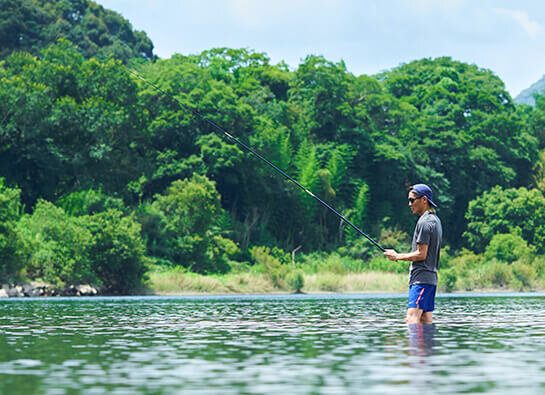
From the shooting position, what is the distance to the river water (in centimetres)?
720

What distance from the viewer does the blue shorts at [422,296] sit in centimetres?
1140

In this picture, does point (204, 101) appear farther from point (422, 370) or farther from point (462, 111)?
point (422, 370)

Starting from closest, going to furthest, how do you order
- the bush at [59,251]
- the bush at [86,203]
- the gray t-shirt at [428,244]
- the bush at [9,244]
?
the gray t-shirt at [428,244] < the bush at [9,244] < the bush at [59,251] < the bush at [86,203]

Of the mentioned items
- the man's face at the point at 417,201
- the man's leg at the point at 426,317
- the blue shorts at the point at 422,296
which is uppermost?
the man's face at the point at 417,201

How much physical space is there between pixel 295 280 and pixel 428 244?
107 feet

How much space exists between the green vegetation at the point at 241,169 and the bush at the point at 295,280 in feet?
0.41

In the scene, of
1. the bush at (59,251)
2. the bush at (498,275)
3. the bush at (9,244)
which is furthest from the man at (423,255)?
the bush at (498,275)

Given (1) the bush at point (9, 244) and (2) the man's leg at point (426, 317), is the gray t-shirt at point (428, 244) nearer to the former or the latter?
(2) the man's leg at point (426, 317)

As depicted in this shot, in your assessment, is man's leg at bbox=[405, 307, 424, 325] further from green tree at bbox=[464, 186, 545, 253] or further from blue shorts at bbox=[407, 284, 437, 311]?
green tree at bbox=[464, 186, 545, 253]

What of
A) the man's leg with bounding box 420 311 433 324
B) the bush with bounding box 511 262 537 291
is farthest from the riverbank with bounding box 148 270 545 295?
the man's leg with bounding box 420 311 433 324

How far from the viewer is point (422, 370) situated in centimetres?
809

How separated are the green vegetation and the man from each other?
1096 inches

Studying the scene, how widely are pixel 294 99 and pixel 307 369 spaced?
190 ft

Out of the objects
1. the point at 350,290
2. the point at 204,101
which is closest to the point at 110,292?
the point at 350,290
